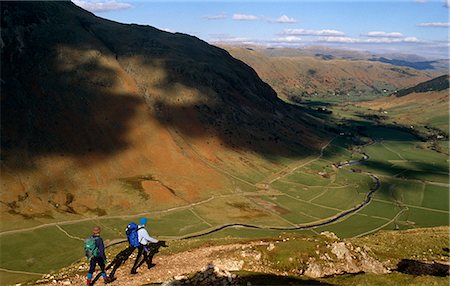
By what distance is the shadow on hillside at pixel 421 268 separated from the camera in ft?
165

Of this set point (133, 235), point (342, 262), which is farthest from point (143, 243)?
point (342, 262)

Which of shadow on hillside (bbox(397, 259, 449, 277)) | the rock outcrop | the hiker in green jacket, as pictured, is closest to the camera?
the hiker in green jacket

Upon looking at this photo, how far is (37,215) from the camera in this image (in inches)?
6855

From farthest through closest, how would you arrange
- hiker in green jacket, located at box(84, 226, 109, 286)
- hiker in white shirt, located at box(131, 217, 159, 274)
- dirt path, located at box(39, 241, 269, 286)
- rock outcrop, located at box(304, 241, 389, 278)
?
→ rock outcrop, located at box(304, 241, 389, 278) → dirt path, located at box(39, 241, 269, 286) → hiker in white shirt, located at box(131, 217, 159, 274) → hiker in green jacket, located at box(84, 226, 109, 286)

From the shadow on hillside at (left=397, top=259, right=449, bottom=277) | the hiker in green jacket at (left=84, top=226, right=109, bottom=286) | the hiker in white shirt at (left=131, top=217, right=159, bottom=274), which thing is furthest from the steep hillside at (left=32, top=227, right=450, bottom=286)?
the hiker in green jacket at (left=84, top=226, right=109, bottom=286)

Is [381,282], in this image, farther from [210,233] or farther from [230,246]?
[210,233]

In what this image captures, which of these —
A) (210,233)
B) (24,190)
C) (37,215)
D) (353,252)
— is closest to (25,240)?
(37,215)

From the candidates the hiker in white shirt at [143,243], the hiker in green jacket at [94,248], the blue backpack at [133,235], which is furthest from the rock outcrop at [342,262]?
the hiker in green jacket at [94,248]

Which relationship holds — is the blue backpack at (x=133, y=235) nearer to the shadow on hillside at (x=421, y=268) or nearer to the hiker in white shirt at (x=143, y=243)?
the hiker in white shirt at (x=143, y=243)

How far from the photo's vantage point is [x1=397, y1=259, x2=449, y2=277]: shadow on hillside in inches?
1981

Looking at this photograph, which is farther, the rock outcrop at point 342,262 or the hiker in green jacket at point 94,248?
the rock outcrop at point 342,262

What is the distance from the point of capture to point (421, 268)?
53.1m

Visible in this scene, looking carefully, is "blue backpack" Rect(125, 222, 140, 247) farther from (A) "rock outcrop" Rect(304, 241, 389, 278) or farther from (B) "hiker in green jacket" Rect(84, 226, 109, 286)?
(A) "rock outcrop" Rect(304, 241, 389, 278)

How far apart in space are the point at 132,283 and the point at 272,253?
1680 centimetres
